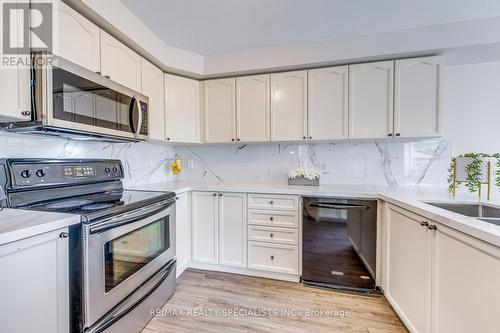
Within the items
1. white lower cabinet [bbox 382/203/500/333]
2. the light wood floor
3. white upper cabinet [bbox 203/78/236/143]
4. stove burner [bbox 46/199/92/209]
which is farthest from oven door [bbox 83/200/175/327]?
white lower cabinet [bbox 382/203/500/333]

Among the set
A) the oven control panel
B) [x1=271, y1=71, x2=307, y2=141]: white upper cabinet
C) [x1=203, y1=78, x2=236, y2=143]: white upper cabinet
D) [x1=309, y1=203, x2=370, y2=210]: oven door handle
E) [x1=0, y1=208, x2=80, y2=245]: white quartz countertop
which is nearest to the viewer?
[x1=0, y1=208, x2=80, y2=245]: white quartz countertop

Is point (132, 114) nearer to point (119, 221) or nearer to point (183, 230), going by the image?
point (119, 221)

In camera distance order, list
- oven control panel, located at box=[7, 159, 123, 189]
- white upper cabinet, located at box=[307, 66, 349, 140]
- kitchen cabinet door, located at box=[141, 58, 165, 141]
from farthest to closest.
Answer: white upper cabinet, located at box=[307, 66, 349, 140] → kitchen cabinet door, located at box=[141, 58, 165, 141] → oven control panel, located at box=[7, 159, 123, 189]

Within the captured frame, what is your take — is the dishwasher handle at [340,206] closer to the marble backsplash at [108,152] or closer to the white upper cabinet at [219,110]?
the white upper cabinet at [219,110]

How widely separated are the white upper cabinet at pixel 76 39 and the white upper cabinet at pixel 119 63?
6cm

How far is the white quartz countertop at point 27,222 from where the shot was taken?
2.83 feet

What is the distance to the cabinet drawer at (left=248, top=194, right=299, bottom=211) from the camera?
2164 mm

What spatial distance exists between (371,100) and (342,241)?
1391 millimetres

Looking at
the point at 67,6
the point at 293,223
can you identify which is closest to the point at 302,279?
the point at 293,223

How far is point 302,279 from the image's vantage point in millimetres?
2156

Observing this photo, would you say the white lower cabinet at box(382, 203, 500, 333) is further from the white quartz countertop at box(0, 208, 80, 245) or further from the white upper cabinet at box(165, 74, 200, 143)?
the white upper cabinet at box(165, 74, 200, 143)

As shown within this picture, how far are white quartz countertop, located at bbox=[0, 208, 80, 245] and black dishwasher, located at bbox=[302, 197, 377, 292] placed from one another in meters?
1.79

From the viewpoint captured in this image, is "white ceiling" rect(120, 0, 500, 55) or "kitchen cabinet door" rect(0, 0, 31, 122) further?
"white ceiling" rect(120, 0, 500, 55)

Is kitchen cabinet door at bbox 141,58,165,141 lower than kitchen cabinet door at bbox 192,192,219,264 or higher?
higher
